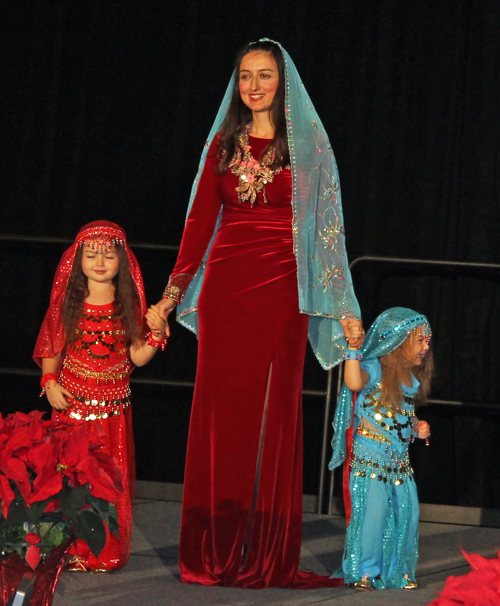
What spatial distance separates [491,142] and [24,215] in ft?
6.94

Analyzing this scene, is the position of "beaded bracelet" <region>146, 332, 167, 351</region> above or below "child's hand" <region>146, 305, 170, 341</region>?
below

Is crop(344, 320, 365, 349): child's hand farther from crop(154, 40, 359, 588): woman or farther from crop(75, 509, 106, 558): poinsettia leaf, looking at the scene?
crop(75, 509, 106, 558): poinsettia leaf

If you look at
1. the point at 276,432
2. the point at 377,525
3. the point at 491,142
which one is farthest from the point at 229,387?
the point at 491,142

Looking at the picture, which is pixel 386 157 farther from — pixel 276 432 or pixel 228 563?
pixel 228 563

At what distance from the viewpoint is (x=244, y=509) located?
9.01 ft

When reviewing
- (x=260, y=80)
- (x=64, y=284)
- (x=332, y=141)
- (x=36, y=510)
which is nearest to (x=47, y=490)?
(x=36, y=510)

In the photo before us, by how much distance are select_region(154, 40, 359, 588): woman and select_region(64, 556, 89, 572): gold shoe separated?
0.32 metres

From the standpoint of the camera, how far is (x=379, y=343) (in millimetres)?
2947

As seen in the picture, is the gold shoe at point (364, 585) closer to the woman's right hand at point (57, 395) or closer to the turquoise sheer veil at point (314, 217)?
the turquoise sheer veil at point (314, 217)

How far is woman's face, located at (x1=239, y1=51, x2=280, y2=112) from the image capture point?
2719mm

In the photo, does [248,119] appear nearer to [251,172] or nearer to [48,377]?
[251,172]

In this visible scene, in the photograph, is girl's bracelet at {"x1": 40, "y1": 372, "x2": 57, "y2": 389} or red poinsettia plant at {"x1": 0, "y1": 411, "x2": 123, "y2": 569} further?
girl's bracelet at {"x1": 40, "y1": 372, "x2": 57, "y2": 389}

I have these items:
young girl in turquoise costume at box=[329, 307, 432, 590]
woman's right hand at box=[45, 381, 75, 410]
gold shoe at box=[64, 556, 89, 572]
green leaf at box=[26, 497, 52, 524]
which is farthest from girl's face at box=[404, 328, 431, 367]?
green leaf at box=[26, 497, 52, 524]

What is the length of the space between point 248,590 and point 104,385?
79 cm
